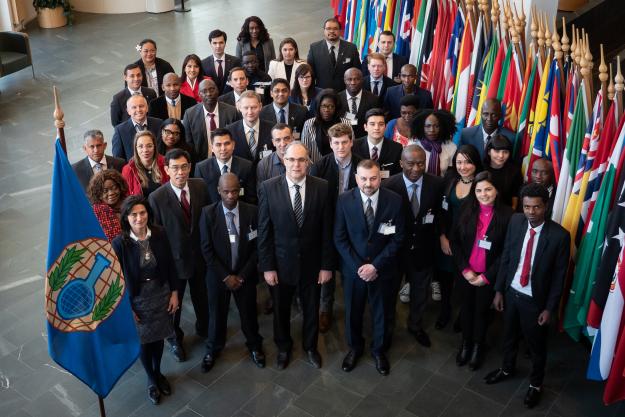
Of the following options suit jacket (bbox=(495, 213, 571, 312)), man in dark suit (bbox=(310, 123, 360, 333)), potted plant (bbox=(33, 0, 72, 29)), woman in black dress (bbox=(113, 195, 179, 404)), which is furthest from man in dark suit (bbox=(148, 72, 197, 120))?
potted plant (bbox=(33, 0, 72, 29))

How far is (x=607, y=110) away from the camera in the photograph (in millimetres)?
5867

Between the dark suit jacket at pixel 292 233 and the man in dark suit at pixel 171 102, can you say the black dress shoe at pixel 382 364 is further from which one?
the man in dark suit at pixel 171 102

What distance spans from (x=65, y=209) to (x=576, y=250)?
362cm

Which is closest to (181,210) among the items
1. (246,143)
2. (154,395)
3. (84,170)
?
(84,170)

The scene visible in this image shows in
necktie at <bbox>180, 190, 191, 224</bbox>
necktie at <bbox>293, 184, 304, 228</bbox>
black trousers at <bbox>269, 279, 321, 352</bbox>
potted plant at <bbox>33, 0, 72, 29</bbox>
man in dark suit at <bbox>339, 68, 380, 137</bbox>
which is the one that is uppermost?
man in dark suit at <bbox>339, 68, 380, 137</bbox>

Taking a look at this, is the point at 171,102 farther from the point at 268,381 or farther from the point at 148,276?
the point at 268,381

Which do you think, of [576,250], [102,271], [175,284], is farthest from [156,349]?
[576,250]

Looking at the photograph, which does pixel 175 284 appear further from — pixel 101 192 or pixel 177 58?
pixel 177 58

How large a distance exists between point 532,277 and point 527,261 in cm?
11

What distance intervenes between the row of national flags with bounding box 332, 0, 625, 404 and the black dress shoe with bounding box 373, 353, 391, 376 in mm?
1354

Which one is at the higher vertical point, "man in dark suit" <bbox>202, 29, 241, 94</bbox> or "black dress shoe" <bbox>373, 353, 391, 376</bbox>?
"man in dark suit" <bbox>202, 29, 241, 94</bbox>

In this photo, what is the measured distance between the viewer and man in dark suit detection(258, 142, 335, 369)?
18.5ft

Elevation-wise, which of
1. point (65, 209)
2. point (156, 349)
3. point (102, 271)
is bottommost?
point (156, 349)

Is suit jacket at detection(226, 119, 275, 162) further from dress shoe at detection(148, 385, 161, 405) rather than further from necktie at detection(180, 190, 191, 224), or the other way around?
dress shoe at detection(148, 385, 161, 405)
